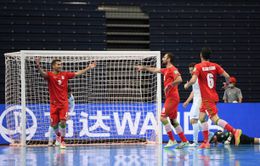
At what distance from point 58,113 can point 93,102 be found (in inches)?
133

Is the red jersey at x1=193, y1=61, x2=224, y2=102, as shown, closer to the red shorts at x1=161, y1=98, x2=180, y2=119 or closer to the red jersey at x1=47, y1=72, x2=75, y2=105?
the red shorts at x1=161, y1=98, x2=180, y2=119

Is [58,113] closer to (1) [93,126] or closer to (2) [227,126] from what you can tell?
(1) [93,126]

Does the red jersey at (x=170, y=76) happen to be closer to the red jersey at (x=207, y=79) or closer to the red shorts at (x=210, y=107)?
the red jersey at (x=207, y=79)

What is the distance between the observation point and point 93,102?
18.0 m

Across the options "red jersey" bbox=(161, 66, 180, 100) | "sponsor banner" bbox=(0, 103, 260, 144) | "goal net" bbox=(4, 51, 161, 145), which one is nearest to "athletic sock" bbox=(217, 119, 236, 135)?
"red jersey" bbox=(161, 66, 180, 100)

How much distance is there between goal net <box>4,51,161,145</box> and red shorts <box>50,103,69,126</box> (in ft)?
4.39

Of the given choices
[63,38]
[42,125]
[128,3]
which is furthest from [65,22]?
[42,125]

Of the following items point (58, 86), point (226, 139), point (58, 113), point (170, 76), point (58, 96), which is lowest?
point (226, 139)

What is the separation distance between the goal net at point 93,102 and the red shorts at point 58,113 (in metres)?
1.34

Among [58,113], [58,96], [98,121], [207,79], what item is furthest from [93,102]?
[207,79]

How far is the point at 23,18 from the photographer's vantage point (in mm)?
21609

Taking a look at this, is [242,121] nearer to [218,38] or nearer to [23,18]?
[218,38]

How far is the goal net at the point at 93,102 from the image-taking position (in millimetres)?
16656

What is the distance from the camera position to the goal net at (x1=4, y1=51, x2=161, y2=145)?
1666 cm
